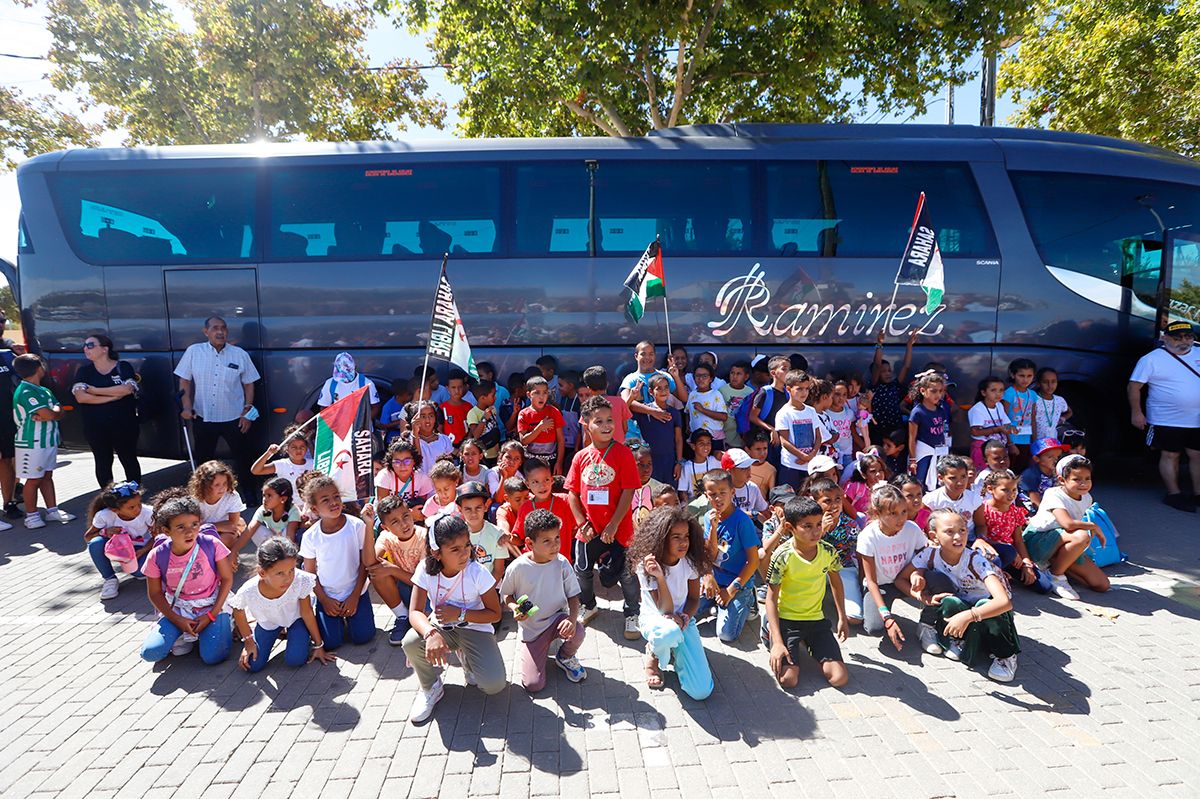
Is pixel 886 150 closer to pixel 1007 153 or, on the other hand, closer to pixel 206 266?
pixel 1007 153

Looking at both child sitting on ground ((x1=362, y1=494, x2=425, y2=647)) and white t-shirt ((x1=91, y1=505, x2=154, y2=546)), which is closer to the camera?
child sitting on ground ((x1=362, y1=494, x2=425, y2=647))

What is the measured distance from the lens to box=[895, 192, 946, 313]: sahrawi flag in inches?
221

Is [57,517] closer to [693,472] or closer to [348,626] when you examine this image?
[348,626]

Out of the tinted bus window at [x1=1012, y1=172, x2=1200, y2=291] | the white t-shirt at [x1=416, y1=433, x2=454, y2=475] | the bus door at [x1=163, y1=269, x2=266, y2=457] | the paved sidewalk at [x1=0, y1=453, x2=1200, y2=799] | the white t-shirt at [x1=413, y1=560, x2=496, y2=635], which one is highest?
the tinted bus window at [x1=1012, y1=172, x2=1200, y2=291]

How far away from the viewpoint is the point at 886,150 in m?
6.31

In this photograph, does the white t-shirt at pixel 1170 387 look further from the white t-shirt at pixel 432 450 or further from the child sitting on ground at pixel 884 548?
the white t-shirt at pixel 432 450

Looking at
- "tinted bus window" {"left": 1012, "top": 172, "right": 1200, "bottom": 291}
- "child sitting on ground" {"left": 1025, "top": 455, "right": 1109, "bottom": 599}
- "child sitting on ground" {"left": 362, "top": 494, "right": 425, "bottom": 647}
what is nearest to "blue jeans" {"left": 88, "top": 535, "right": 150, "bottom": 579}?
"child sitting on ground" {"left": 362, "top": 494, "right": 425, "bottom": 647}

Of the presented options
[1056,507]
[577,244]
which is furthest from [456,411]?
[1056,507]

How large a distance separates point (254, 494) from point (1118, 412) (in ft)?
28.7

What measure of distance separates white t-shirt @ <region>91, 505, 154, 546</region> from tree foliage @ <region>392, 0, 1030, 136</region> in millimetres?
8271

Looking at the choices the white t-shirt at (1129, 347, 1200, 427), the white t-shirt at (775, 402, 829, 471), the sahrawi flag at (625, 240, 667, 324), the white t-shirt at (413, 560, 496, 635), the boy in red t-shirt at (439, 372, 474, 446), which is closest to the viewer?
the white t-shirt at (413, 560, 496, 635)

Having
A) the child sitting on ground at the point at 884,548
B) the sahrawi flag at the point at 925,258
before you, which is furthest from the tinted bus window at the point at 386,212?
the child sitting on ground at the point at 884,548

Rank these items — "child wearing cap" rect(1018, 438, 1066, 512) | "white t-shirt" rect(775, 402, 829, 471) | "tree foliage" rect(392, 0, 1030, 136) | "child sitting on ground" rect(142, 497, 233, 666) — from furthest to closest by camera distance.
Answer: "tree foliage" rect(392, 0, 1030, 136) → "white t-shirt" rect(775, 402, 829, 471) → "child wearing cap" rect(1018, 438, 1066, 512) → "child sitting on ground" rect(142, 497, 233, 666)

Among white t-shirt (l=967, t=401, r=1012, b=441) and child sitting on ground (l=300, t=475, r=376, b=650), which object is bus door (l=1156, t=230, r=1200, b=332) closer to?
white t-shirt (l=967, t=401, r=1012, b=441)
